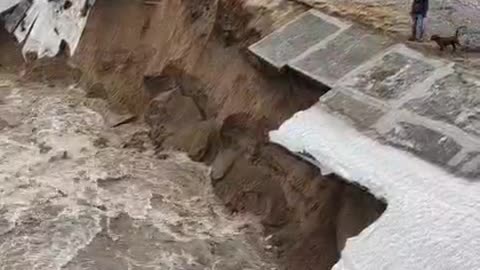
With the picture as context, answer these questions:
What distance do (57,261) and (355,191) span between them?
1.73 metres

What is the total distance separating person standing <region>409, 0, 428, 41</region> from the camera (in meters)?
4.65

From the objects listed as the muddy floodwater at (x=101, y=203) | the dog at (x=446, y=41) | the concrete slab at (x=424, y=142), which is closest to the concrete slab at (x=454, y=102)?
the concrete slab at (x=424, y=142)

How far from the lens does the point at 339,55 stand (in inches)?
185

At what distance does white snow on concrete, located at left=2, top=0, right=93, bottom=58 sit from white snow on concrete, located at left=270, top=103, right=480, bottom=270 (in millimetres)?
3143

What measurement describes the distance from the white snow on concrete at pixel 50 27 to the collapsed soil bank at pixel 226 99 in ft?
0.41

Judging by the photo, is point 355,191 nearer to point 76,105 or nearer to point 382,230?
point 382,230

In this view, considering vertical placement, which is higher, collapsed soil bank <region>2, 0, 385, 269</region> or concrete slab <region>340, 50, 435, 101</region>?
concrete slab <region>340, 50, 435, 101</region>

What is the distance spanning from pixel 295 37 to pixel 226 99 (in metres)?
0.67

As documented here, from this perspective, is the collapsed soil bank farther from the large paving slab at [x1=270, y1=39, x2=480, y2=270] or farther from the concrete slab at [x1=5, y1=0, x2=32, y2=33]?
the concrete slab at [x1=5, y1=0, x2=32, y2=33]

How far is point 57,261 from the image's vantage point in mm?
4637

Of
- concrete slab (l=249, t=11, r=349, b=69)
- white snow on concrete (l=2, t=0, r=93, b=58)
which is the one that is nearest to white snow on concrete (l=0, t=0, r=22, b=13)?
white snow on concrete (l=2, t=0, r=93, b=58)

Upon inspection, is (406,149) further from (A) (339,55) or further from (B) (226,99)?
(B) (226,99)

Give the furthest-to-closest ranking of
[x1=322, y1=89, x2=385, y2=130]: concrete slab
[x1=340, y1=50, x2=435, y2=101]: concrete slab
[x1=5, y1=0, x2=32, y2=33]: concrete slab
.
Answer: [x1=5, y1=0, x2=32, y2=33]: concrete slab < [x1=340, y1=50, x2=435, y2=101]: concrete slab < [x1=322, y1=89, x2=385, y2=130]: concrete slab

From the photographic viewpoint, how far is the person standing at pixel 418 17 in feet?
15.3
